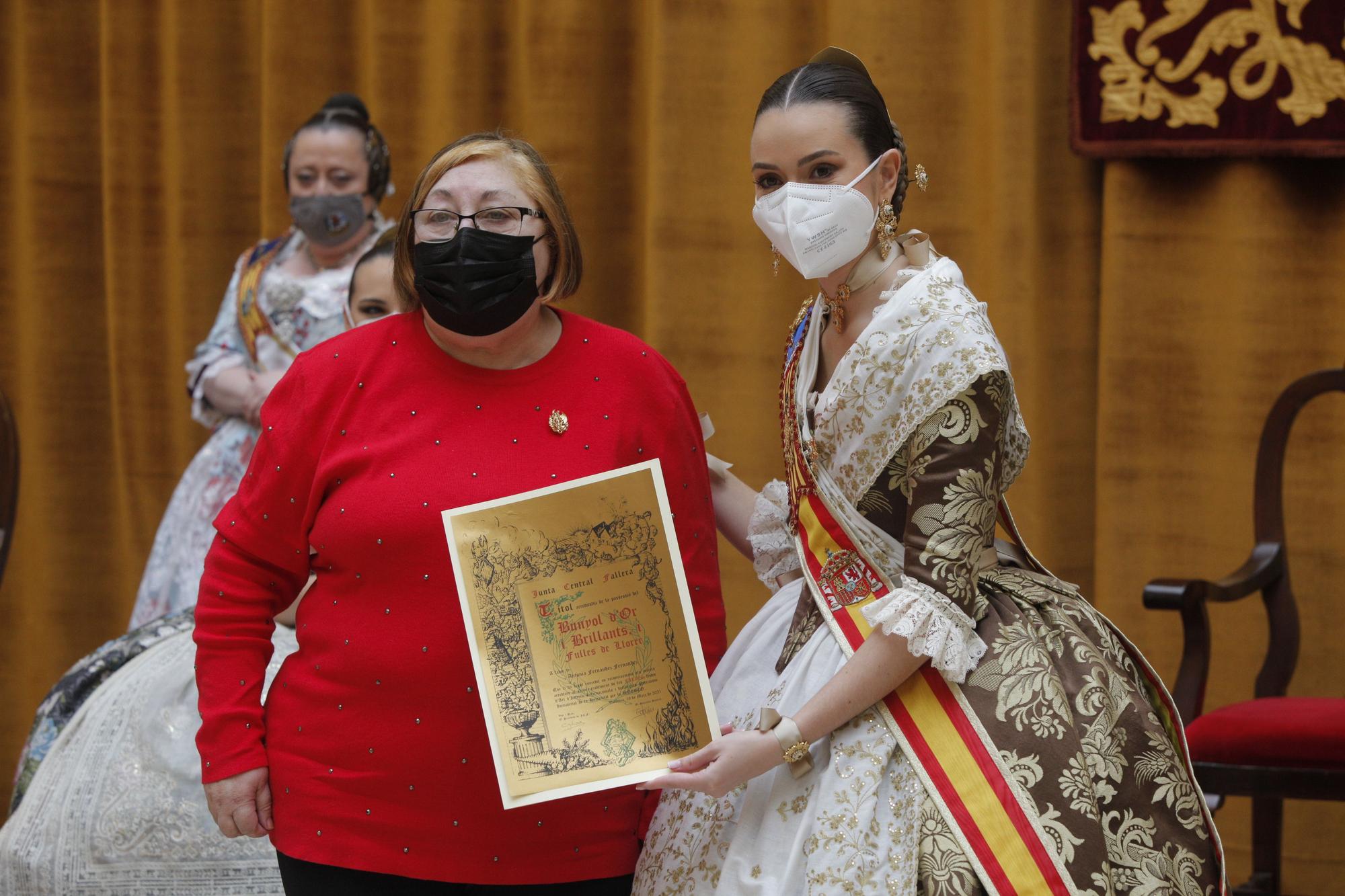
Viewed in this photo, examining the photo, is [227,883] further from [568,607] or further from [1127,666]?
[1127,666]

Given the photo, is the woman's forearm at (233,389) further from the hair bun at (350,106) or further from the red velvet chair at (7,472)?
the hair bun at (350,106)

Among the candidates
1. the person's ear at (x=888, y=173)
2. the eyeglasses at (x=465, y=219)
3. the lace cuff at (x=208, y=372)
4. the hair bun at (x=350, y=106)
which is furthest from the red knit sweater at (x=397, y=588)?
the hair bun at (x=350, y=106)

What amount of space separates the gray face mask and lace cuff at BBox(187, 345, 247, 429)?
315mm

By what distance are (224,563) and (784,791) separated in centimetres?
68

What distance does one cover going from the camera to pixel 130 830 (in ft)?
7.19

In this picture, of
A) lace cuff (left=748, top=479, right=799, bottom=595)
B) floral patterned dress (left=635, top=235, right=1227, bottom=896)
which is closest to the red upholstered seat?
floral patterned dress (left=635, top=235, right=1227, bottom=896)

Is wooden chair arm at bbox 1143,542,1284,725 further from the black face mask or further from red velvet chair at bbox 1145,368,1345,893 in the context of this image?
the black face mask

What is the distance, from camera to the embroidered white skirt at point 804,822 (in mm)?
1449

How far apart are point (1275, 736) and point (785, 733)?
1.06 meters

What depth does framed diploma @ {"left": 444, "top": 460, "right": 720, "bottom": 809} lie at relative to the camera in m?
1.48

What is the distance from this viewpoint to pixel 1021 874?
56.7 inches

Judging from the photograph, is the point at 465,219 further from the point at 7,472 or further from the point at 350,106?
the point at 350,106

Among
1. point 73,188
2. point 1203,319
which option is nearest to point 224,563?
point 1203,319

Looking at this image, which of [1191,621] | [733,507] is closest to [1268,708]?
[1191,621]
